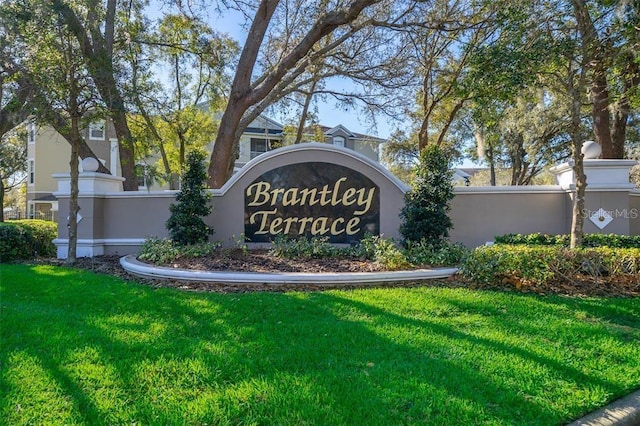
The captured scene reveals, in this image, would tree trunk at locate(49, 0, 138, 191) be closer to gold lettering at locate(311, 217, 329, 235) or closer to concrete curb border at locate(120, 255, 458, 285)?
concrete curb border at locate(120, 255, 458, 285)

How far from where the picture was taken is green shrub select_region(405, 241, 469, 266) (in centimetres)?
765

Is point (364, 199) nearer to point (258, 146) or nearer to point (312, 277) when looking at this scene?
point (312, 277)

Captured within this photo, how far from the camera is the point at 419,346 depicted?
165 inches

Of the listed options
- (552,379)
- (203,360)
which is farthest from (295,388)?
(552,379)

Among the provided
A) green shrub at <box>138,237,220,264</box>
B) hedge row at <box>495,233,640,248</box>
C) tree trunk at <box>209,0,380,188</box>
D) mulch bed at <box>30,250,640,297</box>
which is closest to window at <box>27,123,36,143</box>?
tree trunk at <box>209,0,380,188</box>

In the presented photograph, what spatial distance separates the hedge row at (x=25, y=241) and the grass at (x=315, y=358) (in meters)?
5.03

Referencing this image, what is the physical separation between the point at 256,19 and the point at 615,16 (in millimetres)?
9590

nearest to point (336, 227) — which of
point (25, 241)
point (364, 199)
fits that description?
point (364, 199)

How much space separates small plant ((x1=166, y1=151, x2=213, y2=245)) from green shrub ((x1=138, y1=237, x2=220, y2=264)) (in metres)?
0.23

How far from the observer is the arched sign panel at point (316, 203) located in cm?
934

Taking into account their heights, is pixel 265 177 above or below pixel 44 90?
below

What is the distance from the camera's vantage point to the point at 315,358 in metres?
3.90

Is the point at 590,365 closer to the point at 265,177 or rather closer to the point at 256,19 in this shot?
the point at 265,177

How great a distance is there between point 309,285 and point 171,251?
334cm
